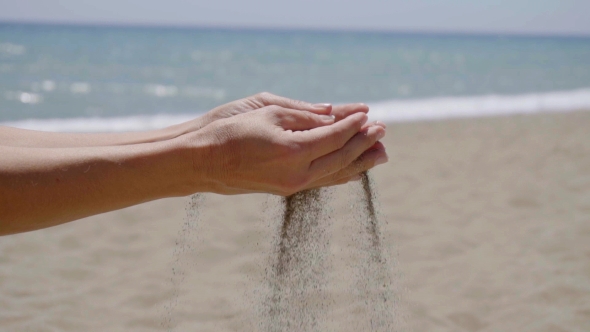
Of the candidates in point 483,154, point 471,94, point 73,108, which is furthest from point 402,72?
point 483,154

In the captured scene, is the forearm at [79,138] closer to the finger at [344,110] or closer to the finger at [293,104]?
the finger at [293,104]

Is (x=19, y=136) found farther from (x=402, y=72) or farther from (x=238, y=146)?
(x=402, y=72)

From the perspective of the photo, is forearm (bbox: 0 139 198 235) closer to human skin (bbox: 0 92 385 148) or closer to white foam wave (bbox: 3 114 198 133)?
human skin (bbox: 0 92 385 148)

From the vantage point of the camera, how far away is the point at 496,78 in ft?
62.7

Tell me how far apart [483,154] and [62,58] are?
20100 mm

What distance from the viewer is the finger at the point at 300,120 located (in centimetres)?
180

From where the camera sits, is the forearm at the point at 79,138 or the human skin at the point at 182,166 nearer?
the human skin at the point at 182,166

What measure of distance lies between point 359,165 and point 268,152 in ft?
1.31

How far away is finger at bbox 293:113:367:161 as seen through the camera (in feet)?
5.53

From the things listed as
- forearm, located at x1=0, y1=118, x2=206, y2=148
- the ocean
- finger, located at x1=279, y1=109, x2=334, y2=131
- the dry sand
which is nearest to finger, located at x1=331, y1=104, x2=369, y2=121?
finger, located at x1=279, y1=109, x2=334, y2=131

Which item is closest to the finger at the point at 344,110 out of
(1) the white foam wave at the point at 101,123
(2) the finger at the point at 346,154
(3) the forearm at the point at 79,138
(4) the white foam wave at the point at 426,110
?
(2) the finger at the point at 346,154

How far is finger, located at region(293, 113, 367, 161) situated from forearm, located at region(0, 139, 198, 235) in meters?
0.36

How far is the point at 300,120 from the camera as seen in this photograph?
185 centimetres

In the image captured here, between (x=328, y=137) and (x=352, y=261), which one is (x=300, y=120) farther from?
(x=352, y=261)
